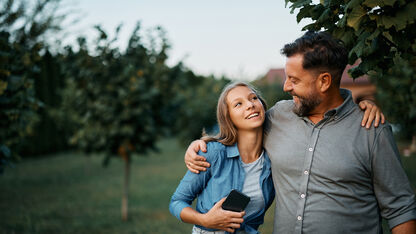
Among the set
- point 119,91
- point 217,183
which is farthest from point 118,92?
point 217,183

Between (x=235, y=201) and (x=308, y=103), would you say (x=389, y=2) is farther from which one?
(x=235, y=201)

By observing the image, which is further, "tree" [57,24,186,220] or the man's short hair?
"tree" [57,24,186,220]

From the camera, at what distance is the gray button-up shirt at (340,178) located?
2.05m

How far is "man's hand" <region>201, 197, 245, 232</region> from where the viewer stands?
224cm

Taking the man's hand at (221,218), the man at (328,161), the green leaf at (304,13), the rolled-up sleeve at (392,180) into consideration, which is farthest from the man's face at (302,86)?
the man's hand at (221,218)

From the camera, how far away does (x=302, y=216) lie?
2232mm

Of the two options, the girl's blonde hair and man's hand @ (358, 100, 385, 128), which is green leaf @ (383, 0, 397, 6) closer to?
man's hand @ (358, 100, 385, 128)

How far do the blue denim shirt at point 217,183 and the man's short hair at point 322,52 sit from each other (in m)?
0.76

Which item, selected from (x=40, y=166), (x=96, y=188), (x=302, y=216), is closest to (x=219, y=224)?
(x=302, y=216)

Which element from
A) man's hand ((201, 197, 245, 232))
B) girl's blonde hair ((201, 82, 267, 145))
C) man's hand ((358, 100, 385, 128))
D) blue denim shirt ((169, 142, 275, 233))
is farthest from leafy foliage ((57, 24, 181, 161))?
man's hand ((358, 100, 385, 128))

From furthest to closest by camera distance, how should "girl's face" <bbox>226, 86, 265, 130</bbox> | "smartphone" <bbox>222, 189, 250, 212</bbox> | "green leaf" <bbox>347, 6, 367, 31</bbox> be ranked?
"girl's face" <bbox>226, 86, 265, 130</bbox> < "smartphone" <bbox>222, 189, 250, 212</bbox> < "green leaf" <bbox>347, 6, 367, 31</bbox>

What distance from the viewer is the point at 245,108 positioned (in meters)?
2.55

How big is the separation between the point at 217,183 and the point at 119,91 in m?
5.00

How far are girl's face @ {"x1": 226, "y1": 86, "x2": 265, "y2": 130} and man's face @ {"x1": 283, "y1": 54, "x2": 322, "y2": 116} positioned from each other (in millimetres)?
315
